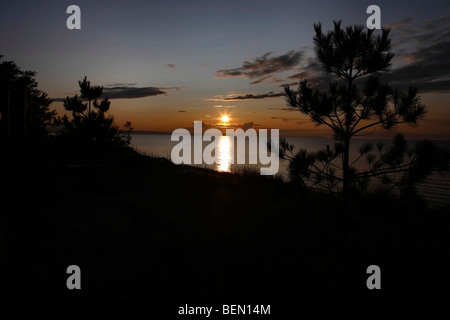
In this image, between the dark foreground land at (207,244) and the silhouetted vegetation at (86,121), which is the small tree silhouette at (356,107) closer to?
the dark foreground land at (207,244)

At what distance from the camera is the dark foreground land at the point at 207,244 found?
3777 millimetres

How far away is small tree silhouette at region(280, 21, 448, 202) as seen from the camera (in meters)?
5.23

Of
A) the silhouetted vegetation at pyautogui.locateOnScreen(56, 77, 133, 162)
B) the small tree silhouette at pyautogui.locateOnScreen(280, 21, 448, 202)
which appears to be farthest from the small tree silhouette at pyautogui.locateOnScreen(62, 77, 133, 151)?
the small tree silhouette at pyautogui.locateOnScreen(280, 21, 448, 202)

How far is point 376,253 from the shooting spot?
497 centimetres

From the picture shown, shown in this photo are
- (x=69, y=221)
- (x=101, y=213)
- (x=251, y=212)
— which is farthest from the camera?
(x=251, y=212)

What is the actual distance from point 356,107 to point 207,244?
3.58m

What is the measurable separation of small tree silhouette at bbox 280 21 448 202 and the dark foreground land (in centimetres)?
54

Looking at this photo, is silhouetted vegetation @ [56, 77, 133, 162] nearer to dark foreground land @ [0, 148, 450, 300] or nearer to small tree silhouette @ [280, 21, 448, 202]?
dark foreground land @ [0, 148, 450, 300]

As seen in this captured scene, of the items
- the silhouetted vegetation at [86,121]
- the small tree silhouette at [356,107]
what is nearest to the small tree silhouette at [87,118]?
the silhouetted vegetation at [86,121]

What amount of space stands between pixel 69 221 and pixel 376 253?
579cm

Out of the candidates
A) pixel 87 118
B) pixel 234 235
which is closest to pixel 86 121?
pixel 87 118

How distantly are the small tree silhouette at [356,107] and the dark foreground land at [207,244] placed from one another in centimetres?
54
